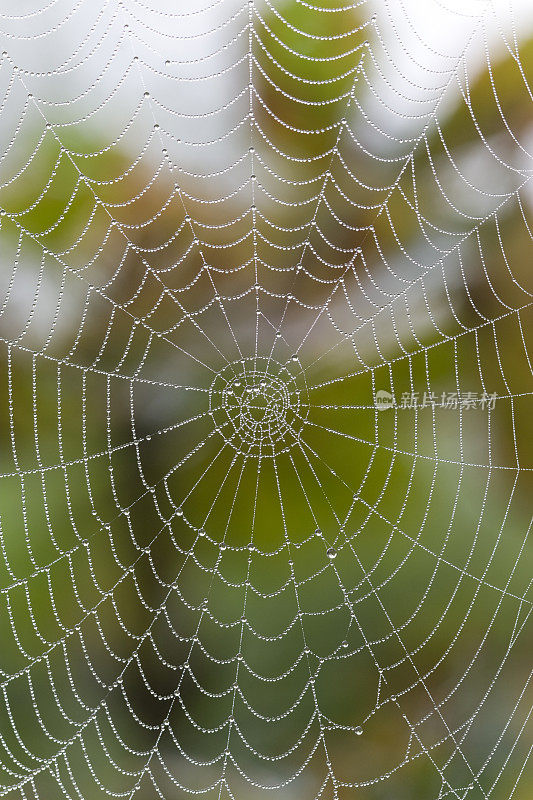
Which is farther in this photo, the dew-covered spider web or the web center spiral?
the web center spiral

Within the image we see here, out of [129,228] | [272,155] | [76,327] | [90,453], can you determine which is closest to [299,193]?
[272,155]

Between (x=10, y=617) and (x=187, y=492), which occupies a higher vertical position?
(x=187, y=492)

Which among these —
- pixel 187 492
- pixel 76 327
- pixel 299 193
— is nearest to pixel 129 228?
pixel 76 327

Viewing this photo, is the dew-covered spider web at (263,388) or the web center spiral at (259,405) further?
the web center spiral at (259,405)

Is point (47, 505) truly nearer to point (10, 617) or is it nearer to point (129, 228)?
point (10, 617)

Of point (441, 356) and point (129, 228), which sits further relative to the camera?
point (441, 356)

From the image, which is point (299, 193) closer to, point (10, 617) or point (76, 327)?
point (76, 327)

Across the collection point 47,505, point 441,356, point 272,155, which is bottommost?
point 47,505
